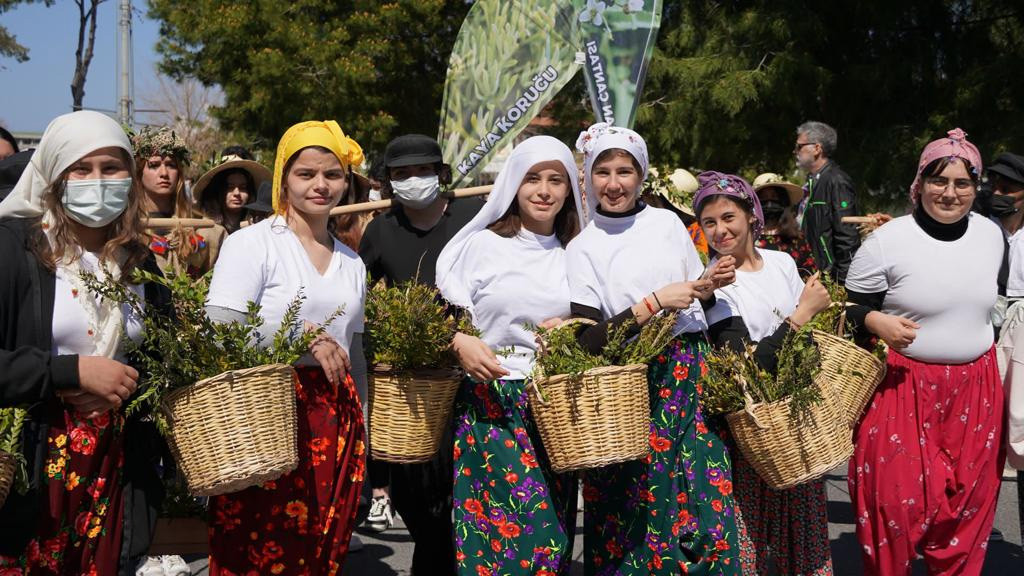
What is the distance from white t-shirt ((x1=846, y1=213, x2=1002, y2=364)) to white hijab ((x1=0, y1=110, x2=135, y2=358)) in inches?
124

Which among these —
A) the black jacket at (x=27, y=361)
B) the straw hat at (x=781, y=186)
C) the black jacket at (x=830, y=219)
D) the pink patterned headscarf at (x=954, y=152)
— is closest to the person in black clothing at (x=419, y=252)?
the black jacket at (x=27, y=361)

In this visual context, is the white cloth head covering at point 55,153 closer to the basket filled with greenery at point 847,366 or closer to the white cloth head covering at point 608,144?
the white cloth head covering at point 608,144

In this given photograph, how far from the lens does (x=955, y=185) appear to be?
15.6ft

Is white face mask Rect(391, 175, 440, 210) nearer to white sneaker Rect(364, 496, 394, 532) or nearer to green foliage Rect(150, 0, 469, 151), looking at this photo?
white sneaker Rect(364, 496, 394, 532)

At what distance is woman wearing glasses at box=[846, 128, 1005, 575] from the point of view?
477 centimetres

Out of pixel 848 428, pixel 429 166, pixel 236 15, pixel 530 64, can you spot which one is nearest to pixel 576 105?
pixel 236 15

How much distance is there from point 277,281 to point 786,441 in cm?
200

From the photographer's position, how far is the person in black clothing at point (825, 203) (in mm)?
8172

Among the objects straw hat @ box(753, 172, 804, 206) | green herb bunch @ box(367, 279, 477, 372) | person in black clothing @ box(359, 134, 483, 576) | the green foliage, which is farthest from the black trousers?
the green foliage

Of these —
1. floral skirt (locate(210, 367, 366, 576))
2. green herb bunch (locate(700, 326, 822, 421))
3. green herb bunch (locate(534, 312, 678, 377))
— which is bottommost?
floral skirt (locate(210, 367, 366, 576))

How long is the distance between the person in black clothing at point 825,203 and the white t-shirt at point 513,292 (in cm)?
416

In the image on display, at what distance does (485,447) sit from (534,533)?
0.38m

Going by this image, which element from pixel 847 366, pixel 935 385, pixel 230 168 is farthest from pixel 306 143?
pixel 230 168

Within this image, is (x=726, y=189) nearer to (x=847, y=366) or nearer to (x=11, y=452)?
(x=847, y=366)
